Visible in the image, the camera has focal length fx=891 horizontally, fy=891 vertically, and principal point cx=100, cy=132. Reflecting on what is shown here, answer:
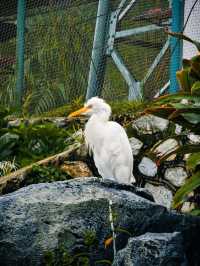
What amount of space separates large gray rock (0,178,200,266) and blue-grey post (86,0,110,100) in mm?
3511

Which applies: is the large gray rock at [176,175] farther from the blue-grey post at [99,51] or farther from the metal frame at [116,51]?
the blue-grey post at [99,51]

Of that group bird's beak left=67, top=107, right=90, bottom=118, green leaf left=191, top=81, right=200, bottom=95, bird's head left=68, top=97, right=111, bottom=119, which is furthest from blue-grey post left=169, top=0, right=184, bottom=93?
green leaf left=191, top=81, right=200, bottom=95

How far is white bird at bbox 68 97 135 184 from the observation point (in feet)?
24.8

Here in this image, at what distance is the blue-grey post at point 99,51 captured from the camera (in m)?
8.59

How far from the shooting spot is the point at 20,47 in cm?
941

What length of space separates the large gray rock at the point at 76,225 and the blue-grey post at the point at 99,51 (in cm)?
351

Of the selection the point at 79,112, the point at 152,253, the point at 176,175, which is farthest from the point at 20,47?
the point at 152,253

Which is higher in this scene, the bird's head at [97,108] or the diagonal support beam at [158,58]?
the diagonal support beam at [158,58]

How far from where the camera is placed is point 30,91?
938 centimetres

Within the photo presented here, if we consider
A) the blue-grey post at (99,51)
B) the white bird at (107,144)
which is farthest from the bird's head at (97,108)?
the blue-grey post at (99,51)

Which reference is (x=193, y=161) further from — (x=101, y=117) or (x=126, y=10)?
(x=126, y=10)

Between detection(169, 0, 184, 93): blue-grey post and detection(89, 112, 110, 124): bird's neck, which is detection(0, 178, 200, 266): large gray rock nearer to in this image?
detection(89, 112, 110, 124): bird's neck

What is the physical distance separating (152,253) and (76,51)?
188 inches

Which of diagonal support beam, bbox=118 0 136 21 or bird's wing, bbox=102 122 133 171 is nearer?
bird's wing, bbox=102 122 133 171
